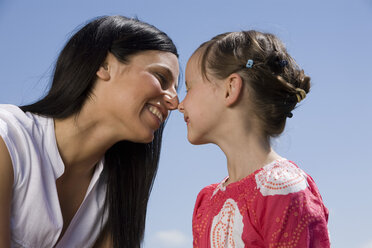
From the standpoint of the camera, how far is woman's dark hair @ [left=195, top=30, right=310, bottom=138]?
2014mm

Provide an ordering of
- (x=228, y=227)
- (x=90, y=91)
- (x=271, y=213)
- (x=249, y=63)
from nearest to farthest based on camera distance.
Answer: (x=271, y=213), (x=228, y=227), (x=249, y=63), (x=90, y=91)

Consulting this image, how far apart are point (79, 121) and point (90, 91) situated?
0.17m

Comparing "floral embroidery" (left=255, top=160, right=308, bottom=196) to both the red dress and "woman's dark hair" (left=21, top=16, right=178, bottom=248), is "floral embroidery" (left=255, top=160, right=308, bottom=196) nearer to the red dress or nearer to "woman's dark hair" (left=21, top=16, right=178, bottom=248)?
the red dress

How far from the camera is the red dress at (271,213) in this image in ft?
5.77

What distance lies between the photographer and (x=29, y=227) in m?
2.48

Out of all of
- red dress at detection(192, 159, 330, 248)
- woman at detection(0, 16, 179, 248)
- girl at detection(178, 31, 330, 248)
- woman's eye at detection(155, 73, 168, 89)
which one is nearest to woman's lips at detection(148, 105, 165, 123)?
woman at detection(0, 16, 179, 248)

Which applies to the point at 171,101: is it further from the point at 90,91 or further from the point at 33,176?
the point at 33,176

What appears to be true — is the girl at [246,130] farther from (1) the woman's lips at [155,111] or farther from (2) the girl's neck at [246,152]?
(1) the woman's lips at [155,111]

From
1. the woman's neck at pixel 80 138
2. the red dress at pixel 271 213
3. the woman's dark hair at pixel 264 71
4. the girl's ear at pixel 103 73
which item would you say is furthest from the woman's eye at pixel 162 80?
the red dress at pixel 271 213

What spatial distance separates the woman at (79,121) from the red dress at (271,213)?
0.76 metres

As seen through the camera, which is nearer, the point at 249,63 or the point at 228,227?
the point at 228,227

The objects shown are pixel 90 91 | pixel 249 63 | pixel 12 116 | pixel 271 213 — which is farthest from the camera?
pixel 90 91

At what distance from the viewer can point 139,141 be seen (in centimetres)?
259

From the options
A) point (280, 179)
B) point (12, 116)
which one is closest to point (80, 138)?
point (12, 116)
